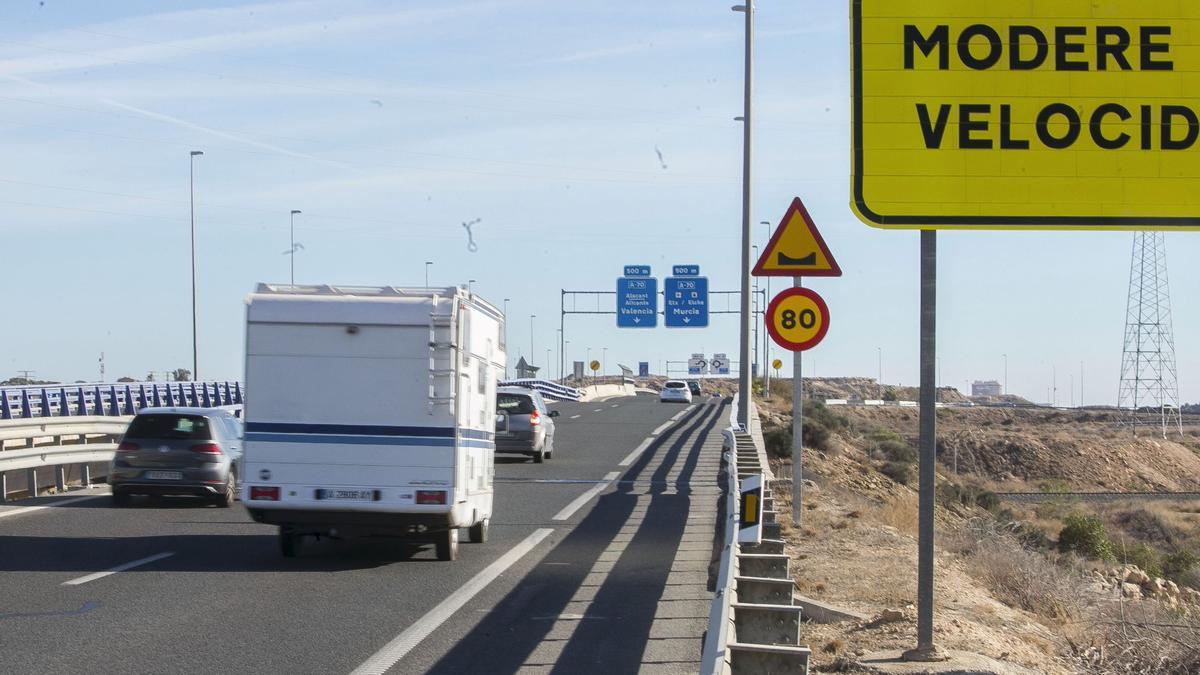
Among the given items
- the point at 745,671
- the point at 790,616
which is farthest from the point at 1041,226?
the point at 745,671

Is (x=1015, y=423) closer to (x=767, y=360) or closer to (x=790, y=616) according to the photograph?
(x=767, y=360)

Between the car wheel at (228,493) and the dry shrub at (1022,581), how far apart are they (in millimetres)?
9949

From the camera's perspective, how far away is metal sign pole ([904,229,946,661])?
25.2ft

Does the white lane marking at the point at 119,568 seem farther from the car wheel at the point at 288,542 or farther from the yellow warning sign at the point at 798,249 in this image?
the yellow warning sign at the point at 798,249

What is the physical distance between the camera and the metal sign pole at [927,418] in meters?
7.68

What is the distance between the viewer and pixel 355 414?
1362cm

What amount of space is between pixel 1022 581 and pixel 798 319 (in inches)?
137

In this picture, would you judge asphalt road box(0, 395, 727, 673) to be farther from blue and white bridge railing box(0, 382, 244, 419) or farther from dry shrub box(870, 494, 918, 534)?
blue and white bridge railing box(0, 382, 244, 419)

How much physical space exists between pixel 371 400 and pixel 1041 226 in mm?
7551

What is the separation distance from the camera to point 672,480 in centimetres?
2431

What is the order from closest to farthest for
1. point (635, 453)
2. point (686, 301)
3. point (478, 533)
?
point (478, 533)
point (635, 453)
point (686, 301)

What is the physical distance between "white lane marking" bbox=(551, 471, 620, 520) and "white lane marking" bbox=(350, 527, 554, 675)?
3.11 meters

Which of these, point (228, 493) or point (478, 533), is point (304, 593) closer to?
point (478, 533)

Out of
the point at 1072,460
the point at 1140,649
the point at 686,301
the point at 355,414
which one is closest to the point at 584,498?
the point at 355,414
